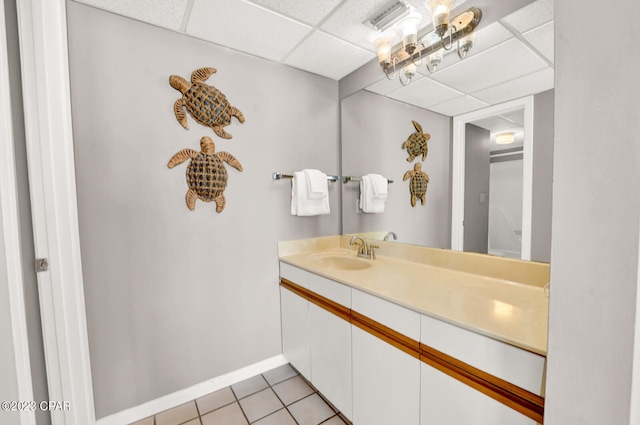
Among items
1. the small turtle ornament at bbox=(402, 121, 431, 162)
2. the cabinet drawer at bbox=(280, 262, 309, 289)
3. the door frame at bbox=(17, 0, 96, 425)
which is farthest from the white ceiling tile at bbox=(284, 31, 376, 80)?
the cabinet drawer at bbox=(280, 262, 309, 289)

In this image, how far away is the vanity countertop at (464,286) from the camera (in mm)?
769

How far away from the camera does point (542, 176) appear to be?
1036 millimetres

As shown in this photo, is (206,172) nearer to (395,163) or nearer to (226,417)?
(395,163)

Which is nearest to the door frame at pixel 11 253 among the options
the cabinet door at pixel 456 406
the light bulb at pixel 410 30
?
the cabinet door at pixel 456 406

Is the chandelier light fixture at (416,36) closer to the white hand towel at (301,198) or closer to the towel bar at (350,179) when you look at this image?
the towel bar at (350,179)

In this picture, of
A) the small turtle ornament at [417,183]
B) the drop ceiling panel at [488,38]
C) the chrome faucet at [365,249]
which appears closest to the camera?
the drop ceiling panel at [488,38]

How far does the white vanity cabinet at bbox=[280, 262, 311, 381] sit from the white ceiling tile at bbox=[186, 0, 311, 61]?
1432mm

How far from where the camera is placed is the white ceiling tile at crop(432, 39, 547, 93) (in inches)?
43.7

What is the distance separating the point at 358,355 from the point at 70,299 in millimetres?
1379

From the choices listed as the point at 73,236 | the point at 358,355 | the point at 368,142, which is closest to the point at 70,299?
the point at 73,236

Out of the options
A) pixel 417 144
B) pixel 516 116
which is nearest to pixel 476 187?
pixel 516 116

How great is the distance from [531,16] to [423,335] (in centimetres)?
141

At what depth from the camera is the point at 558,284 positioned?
481 millimetres

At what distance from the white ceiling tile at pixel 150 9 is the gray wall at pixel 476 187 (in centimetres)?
164
